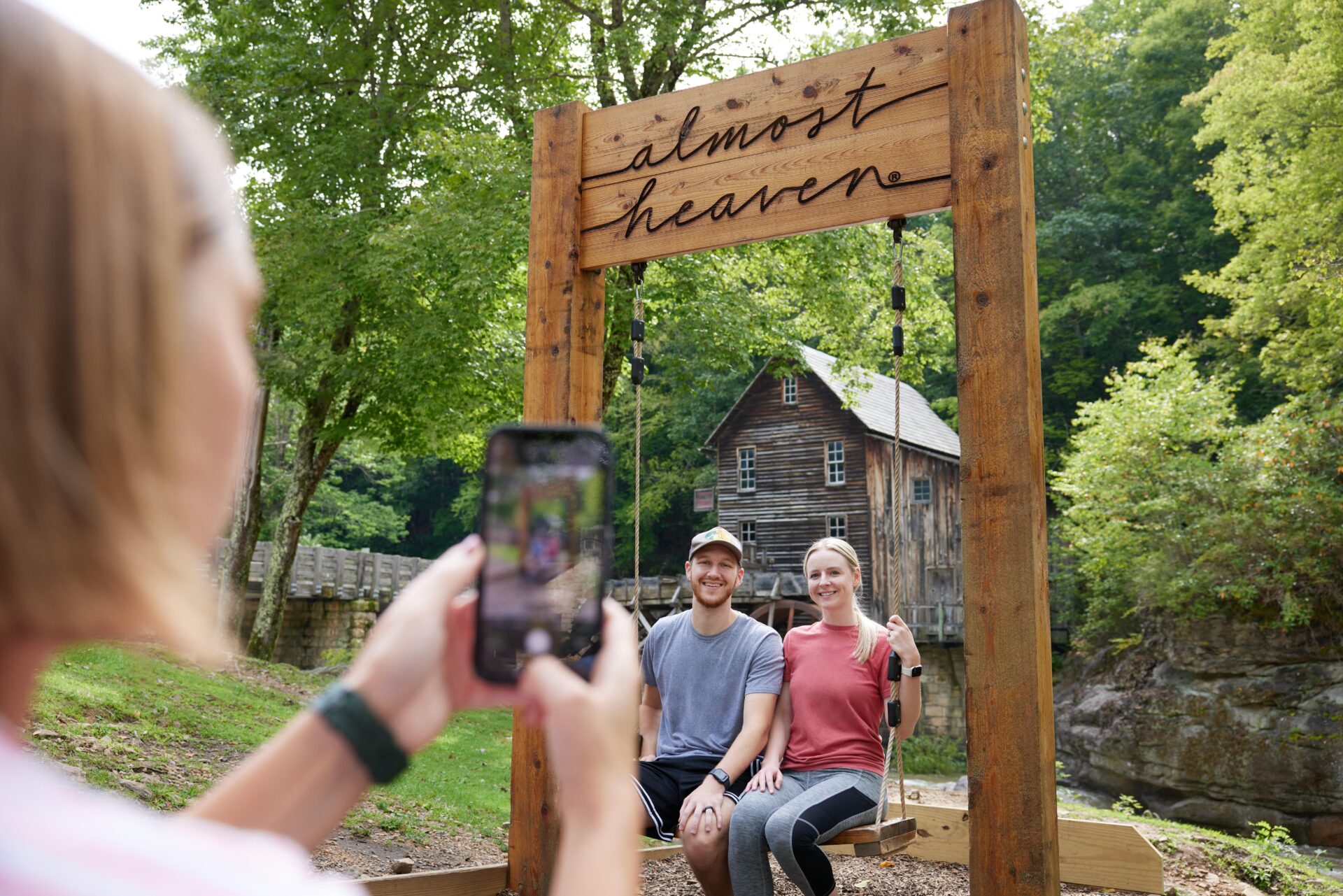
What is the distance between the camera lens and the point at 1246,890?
604 cm

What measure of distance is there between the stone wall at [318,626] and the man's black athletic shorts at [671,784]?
80.3ft

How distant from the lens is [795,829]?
402cm

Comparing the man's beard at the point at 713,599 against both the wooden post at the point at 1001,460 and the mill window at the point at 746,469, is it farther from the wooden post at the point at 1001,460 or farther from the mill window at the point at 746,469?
the mill window at the point at 746,469

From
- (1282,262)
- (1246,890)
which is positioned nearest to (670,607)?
(1282,262)

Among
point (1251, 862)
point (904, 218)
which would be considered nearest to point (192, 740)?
point (904, 218)

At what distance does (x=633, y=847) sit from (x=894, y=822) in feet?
12.1

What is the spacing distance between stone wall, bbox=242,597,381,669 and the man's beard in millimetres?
24484

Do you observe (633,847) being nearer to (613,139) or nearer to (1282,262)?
(613,139)

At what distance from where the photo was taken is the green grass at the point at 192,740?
649 cm

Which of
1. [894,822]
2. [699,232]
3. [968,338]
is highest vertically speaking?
[699,232]

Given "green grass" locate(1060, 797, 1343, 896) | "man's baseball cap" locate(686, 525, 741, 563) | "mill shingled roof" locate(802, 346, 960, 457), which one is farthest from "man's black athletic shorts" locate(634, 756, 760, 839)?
"mill shingled roof" locate(802, 346, 960, 457)

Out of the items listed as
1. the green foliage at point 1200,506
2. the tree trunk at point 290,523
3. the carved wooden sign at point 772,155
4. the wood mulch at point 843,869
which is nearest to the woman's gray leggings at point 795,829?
the wood mulch at point 843,869

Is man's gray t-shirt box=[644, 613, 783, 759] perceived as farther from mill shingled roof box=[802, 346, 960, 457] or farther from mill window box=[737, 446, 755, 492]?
mill window box=[737, 446, 755, 492]

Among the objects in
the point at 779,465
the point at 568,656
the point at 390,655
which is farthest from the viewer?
the point at 779,465
